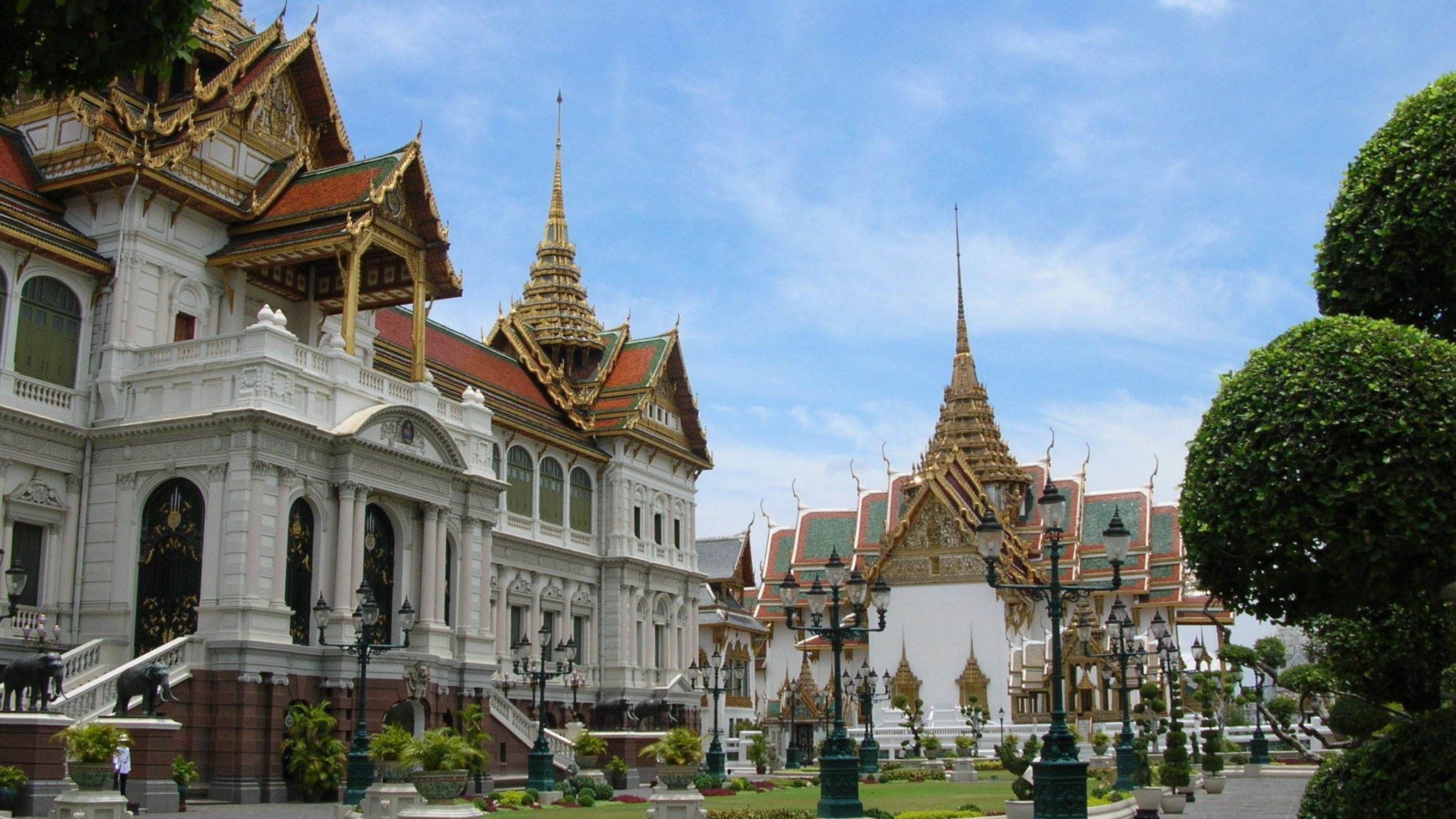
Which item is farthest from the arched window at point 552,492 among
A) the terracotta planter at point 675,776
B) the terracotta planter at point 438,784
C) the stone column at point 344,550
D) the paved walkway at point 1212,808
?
the terracotta planter at point 438,784

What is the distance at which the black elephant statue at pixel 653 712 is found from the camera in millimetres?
43469

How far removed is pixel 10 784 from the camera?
2000 centimetres

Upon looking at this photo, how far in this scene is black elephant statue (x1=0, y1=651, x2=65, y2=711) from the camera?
2077cm

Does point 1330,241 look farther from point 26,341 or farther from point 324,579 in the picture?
point 26,341

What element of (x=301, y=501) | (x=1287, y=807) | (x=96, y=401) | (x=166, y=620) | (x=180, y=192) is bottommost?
(x=1287, y=807)

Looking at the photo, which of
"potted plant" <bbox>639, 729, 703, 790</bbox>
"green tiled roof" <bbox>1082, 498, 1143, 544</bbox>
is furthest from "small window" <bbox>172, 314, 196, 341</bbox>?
"green tiled roof" <bbox>1082, 498, 1143, 544</bbox>

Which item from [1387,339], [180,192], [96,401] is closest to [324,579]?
[96,401]

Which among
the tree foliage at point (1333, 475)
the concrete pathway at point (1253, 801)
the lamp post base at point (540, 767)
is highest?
the tree foliage at point (1333, 475)

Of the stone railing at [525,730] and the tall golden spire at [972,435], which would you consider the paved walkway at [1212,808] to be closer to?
the stone railing at [525,730]

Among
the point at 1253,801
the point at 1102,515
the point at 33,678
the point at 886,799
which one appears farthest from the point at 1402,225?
the point at 1102,515

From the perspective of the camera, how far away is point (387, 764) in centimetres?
1998

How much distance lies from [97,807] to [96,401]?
12.1 m

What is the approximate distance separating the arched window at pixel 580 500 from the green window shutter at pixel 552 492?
694 mm

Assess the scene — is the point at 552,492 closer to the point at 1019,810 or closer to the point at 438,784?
the point at 1019,810
